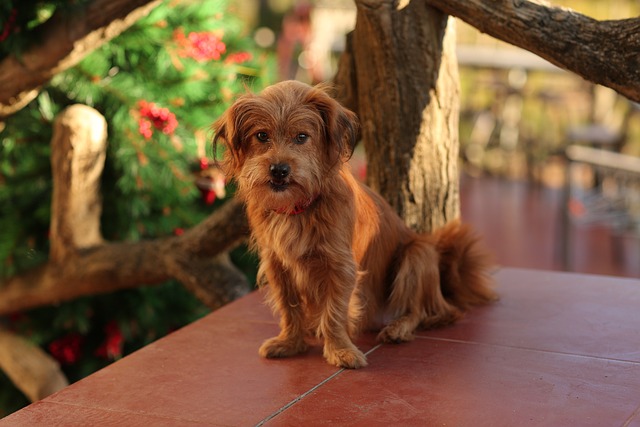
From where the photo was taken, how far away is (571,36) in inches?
125

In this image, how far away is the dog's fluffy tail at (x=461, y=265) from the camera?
12.1ft

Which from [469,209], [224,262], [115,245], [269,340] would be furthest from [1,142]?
[469,209]

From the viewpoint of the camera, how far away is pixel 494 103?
1467cm

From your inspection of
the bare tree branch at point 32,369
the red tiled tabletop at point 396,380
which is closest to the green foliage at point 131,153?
the bare tree branch at point 32,369

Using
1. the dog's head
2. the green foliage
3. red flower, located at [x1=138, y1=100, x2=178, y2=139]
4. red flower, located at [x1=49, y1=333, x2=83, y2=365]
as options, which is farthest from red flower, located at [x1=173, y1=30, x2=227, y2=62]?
the dog's head

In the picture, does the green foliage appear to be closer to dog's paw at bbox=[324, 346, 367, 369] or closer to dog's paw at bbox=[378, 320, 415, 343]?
dog's paw at bbox=[378, 320, 415, 343]

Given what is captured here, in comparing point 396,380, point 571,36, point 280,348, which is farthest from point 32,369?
point 571,36

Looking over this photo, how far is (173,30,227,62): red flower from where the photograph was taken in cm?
498

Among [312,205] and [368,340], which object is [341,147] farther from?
[368,340]

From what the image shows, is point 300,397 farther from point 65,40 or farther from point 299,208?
point 65,40

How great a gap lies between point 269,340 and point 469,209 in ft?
30.2

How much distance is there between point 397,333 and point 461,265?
0.61 meters

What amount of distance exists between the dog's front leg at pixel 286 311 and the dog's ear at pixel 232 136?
397mm

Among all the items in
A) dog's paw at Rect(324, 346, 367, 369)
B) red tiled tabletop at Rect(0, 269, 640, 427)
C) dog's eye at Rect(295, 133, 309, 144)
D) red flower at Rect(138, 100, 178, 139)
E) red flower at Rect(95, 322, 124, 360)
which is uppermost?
red flower at Rect(138, 100, 178, 139)
